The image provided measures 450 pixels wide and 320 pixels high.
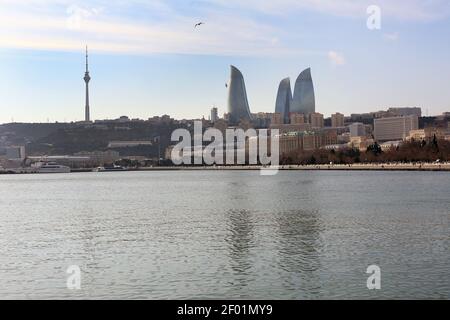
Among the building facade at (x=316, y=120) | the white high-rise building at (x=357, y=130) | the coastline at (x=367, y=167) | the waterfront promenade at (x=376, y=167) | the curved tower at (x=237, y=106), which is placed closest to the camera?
the waterfront promenade at (x=376, y=167)

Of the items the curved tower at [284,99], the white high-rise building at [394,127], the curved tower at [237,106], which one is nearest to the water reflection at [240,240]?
the white high-rise building at [394,127]

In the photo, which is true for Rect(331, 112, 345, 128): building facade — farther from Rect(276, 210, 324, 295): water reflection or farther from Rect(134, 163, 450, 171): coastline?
Rect(276, 210, 324, 295): water reflection

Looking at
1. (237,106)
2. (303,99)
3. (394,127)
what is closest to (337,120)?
(303,99)

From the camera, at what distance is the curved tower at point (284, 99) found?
173750 millimetres

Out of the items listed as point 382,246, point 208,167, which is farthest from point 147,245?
point 208,167

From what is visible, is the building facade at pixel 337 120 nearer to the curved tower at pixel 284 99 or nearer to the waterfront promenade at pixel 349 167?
the curved tower at pixel 284 99

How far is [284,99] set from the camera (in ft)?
575

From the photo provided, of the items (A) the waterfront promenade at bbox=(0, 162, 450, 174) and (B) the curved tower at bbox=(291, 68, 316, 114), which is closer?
(A) the waterfront promenade at bbox=(0, 162, 450, 174)

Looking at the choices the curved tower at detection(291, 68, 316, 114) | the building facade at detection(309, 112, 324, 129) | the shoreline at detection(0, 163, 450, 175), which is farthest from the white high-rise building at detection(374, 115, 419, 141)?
the shoreline at detection(0, 163, 450, 175)

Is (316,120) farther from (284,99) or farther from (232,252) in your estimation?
(232,252)

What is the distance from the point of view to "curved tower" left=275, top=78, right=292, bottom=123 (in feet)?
570

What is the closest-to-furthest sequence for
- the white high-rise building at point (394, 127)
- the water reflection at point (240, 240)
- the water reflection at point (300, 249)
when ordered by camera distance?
the water reflection at point (300, 249)
the water reflection at point (240, 240)
the white high-rise building at point (394, 127)
